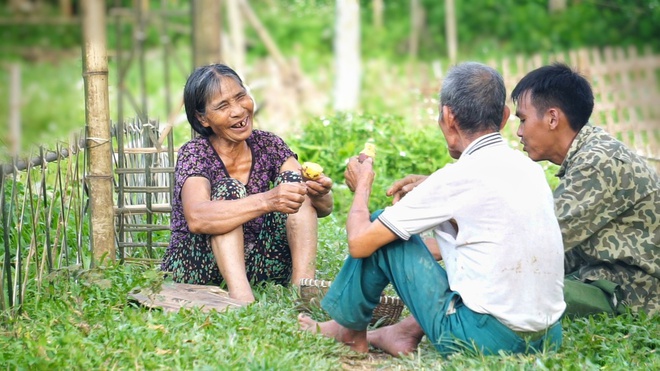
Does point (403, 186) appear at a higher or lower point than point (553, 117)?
lower

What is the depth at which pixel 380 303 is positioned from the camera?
438cm

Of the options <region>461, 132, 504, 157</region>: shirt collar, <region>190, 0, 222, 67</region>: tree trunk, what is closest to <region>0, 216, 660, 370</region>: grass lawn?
<region>461, 132, 504, 157</region>: shirt collar

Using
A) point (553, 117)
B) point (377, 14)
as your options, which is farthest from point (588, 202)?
point (377, 14)

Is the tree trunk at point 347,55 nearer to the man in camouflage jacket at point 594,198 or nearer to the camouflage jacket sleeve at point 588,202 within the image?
the man in camouflage jacket at point 594,198

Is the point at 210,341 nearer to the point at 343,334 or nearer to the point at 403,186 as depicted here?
the point at 343,334

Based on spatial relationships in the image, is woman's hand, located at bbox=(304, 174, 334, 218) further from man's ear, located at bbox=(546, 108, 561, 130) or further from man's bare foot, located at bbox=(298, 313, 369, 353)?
man's ear, located at bbox=(546, 108, 561, 130)

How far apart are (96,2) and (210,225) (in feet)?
5.84

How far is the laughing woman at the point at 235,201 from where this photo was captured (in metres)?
4.57

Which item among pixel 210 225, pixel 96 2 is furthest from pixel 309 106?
pixel 96 2

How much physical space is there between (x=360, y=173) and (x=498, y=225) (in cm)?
68

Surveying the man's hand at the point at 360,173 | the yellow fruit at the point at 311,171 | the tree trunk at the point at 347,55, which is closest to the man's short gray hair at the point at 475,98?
the man's hand at the point at 360,173

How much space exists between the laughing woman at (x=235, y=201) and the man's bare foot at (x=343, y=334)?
1.91 feet

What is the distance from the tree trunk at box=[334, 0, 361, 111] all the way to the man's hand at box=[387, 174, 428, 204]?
10.9m

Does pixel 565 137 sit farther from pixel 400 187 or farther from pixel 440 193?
pixel 440 193
